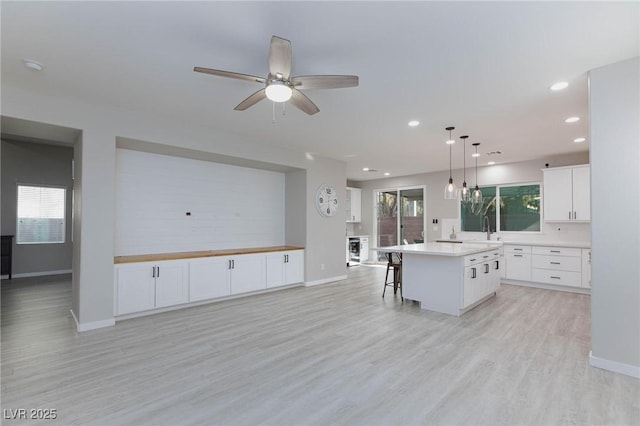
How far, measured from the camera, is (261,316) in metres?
4.15

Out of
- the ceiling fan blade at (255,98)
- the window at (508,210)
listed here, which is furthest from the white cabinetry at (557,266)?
the ceiling fan blade at (255,98)

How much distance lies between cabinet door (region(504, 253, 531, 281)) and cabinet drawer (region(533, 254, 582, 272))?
140mm

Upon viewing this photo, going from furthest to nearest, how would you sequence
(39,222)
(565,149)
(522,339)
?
(39,222), (565,149), (522,339)

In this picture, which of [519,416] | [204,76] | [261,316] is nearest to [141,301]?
Result: [261,316]

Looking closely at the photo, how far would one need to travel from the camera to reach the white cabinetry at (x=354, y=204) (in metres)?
9.62

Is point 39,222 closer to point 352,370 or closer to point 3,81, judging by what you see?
point 3,81

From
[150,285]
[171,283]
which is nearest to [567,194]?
[171,283]

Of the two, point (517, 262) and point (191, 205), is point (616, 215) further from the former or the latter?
point (191, 205)

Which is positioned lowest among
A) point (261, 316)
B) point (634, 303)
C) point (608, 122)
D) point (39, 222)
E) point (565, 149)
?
point (261, 316)

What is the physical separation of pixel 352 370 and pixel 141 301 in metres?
3.00

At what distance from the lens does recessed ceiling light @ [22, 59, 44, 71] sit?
2.67m

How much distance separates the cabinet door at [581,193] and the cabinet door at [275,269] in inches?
222

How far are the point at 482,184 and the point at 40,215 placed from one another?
34.6 ft

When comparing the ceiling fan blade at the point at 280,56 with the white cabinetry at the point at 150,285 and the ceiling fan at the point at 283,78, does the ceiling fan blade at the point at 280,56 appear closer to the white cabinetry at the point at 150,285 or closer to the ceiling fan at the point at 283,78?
the ceiling fan at the point at 283,78
